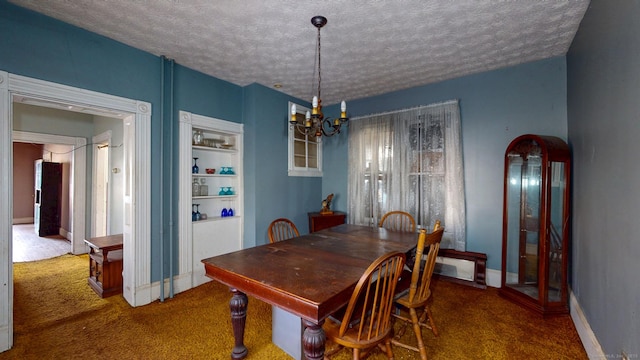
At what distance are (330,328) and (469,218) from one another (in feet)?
8.72

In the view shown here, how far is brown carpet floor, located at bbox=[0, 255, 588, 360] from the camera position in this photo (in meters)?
1.95

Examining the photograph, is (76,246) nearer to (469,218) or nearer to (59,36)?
(59,36)

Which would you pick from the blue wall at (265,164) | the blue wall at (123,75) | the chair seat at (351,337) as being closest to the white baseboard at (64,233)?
the blue wall at (123,75)

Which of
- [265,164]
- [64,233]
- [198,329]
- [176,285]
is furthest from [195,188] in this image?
[64,233]

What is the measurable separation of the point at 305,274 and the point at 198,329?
1425 mm

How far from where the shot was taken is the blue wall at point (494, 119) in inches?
113

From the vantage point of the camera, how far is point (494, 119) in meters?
3.20

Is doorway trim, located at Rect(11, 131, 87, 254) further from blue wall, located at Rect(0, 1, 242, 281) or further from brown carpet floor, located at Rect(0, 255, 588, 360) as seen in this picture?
blue wall, located at Rect(0, 1, 242, 281)

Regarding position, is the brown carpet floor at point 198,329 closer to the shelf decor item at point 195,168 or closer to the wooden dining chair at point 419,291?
the wooden dining chair at point 419,291

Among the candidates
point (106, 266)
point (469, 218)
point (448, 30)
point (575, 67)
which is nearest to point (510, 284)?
point (469, 218)

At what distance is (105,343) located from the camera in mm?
2082

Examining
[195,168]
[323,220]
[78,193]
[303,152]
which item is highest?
[303,152]

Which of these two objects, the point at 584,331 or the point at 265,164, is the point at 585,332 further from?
the point at 265,164

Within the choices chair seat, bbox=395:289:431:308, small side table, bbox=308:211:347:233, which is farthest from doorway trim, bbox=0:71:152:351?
chair seat, bbox=395:289:431:308
